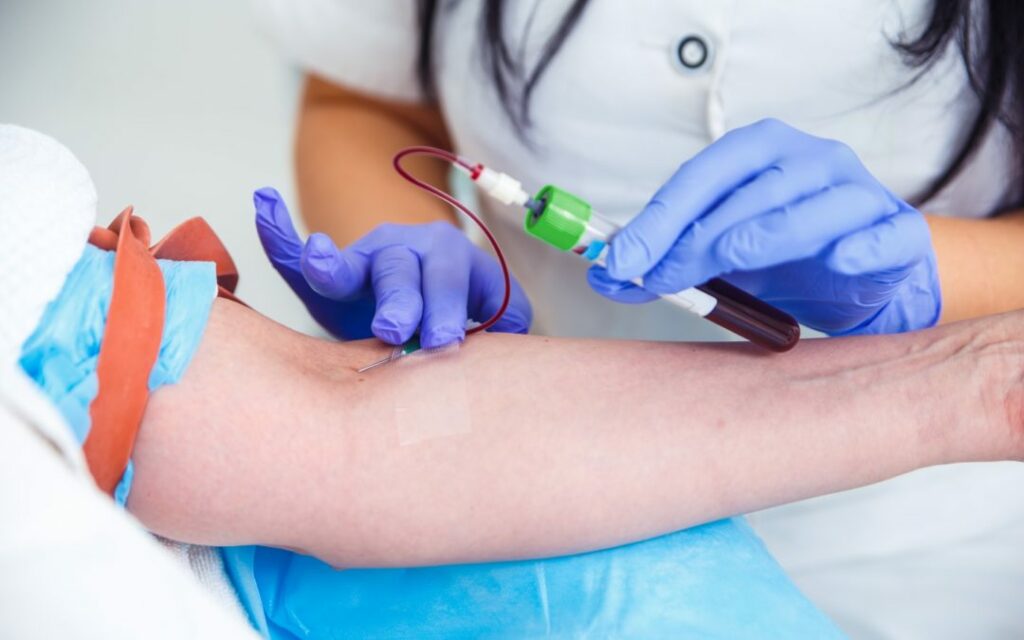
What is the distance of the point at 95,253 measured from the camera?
63cm

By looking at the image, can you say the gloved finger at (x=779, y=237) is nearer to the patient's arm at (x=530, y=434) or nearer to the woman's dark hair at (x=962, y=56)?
the patient's arm at (x=530, y=434)

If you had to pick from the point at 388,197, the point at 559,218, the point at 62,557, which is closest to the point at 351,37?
the point at 388,197

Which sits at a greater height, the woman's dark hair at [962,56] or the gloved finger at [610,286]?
the woman's dark hair at [962,56]

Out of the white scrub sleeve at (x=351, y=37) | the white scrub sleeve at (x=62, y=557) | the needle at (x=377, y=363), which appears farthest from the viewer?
the white scrub sleeve at (x=351, y=37)

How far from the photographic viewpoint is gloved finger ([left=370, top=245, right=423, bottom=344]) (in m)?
0.80

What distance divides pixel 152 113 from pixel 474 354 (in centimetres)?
134

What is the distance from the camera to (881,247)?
29.5 inches

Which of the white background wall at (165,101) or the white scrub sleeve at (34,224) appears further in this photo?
the white background wall at (165,101)

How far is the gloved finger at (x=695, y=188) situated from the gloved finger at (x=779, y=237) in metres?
0.02

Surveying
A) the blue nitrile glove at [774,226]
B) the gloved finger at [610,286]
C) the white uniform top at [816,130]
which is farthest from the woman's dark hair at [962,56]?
the gloved finger at [610,286]

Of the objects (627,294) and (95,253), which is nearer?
(95,253)

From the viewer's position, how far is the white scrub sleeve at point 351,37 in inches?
47.4

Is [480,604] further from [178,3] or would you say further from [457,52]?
[178,3]

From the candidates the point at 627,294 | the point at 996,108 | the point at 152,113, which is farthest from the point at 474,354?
the point at 152,113
